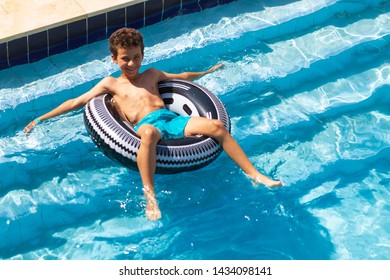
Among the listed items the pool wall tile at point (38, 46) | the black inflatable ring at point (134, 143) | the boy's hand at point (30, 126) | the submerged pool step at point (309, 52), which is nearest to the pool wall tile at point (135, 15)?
the pool wall tile at point (38, 46)

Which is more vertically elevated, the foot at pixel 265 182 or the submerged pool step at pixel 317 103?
the foot at pixel 265 182

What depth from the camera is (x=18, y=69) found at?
25.6ft

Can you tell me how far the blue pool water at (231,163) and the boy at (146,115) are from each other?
358mm

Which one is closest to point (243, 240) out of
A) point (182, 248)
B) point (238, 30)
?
point (182, 248)

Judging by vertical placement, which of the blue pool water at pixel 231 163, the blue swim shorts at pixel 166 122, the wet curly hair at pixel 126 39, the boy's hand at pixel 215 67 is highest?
the wet curly hair at pixel 126 39

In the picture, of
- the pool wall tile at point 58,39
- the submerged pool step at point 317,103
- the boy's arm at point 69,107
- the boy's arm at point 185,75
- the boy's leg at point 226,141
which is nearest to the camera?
the boy's leg at point 226,141

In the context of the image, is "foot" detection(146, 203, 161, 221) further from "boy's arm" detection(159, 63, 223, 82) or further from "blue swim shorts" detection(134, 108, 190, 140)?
"boy's arm" detection(159, 63, 223, 82)

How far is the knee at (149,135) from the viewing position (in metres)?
6.07

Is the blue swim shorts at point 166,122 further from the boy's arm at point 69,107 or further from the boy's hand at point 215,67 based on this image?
the boy's hand at point 215,67

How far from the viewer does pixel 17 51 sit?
25.4 ft

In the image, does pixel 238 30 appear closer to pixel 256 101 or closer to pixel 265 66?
pixel 265 66

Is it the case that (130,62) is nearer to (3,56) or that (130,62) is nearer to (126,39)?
(126,39)

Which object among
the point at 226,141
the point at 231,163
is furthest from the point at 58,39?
the point at 226,141

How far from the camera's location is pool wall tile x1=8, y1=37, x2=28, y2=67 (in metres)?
7.69
